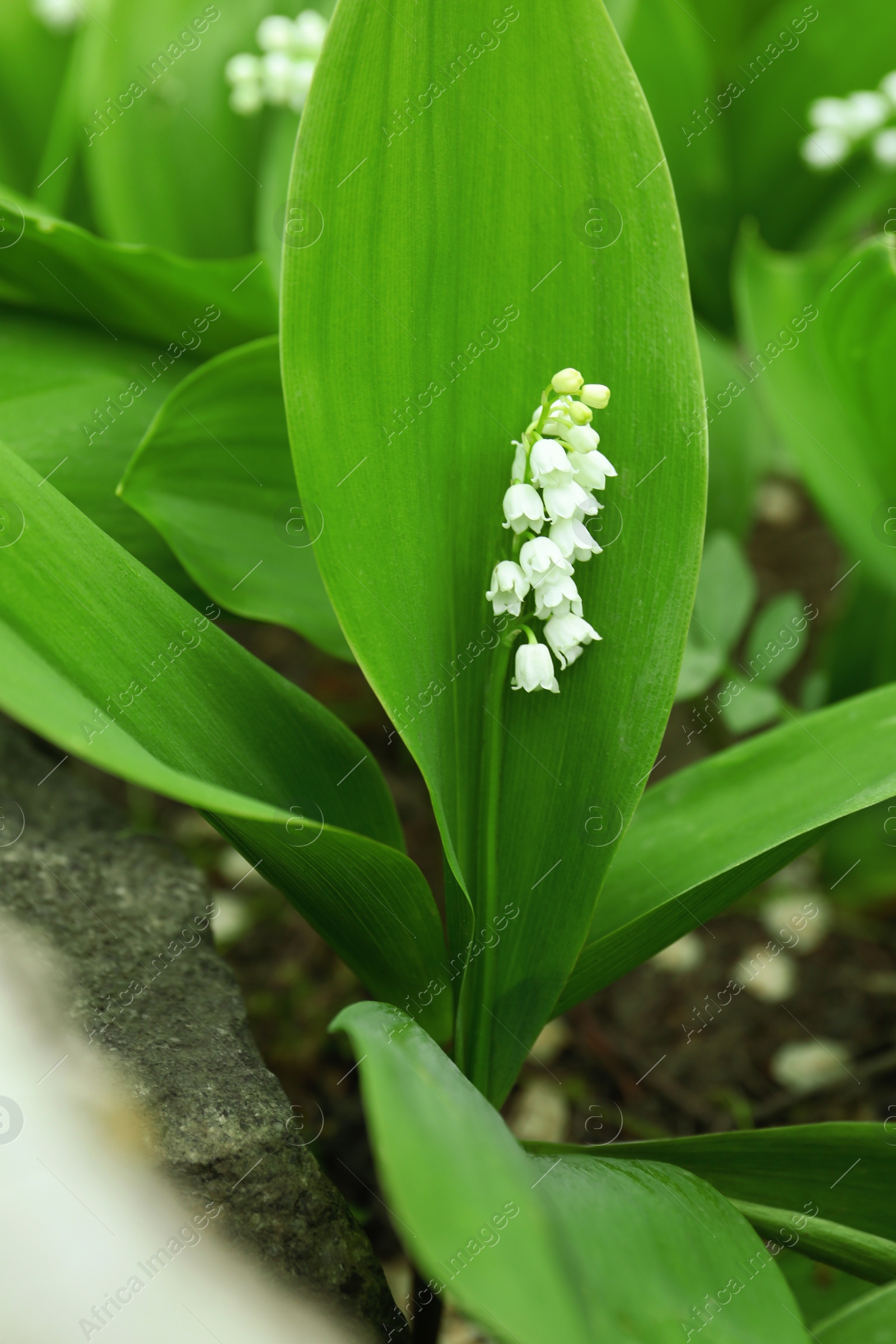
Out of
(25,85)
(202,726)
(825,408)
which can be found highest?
(25,85)

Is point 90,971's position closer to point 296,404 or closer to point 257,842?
point 257,842

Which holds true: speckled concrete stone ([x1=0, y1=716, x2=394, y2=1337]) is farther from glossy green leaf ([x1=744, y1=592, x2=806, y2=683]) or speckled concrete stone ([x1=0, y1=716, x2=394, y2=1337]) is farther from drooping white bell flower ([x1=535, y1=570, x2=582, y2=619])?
glossy green leaf ([x1=744, y1=592, x2=806, y2=683])

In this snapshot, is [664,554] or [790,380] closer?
[664,554]

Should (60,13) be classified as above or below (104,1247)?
above

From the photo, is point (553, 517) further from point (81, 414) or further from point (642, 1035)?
point (642, 1035)

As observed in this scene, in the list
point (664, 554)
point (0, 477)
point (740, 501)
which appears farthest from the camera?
point (740, 501)

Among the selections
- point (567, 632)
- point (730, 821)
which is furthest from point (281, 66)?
point (730, 821)

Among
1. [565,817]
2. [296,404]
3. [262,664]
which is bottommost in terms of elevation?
[565,817]

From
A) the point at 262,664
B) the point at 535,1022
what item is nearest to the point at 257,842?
the point at 262,664
